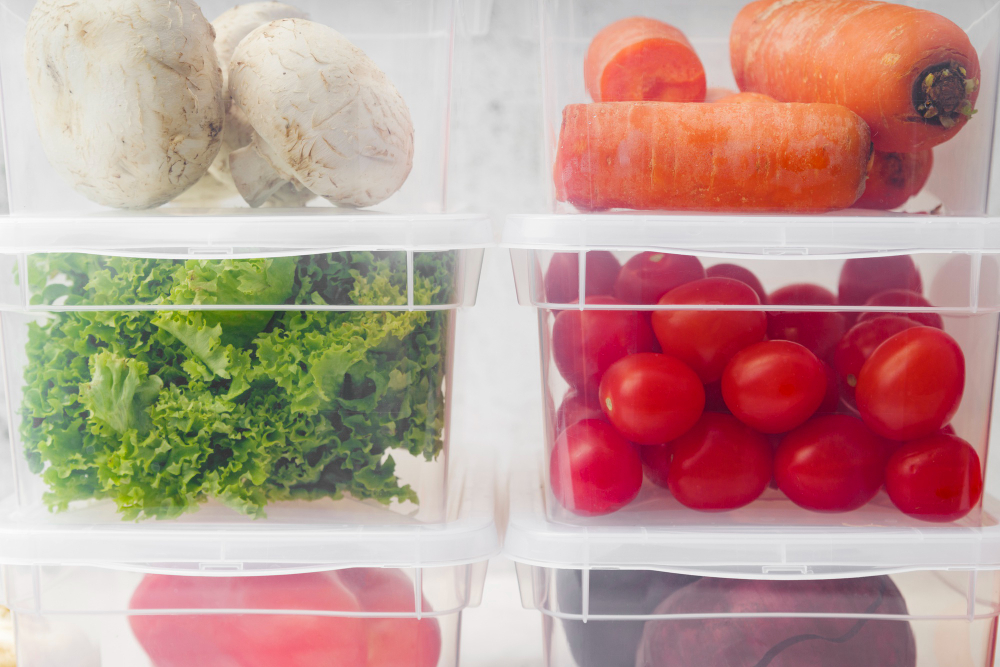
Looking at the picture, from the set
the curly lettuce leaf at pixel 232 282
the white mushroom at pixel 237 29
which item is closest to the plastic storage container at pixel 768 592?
the curly lettuce leaf at pixel 232 282

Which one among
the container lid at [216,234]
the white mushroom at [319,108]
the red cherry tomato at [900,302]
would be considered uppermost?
the white mushroom at [319,108]

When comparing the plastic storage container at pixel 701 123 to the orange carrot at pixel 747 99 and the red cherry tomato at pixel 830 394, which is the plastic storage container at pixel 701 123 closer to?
the orange carrot at pixel 747 99

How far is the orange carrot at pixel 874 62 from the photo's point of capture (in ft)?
2.10

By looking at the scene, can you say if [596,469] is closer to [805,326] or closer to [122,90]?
[805,326]

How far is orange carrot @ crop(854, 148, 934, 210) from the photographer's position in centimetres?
68

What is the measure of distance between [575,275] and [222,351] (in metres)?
0.32

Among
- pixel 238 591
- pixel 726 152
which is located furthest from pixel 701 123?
pixel 238 591

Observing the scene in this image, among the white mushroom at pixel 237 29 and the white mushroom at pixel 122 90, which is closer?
the white mushroom at pixel 122 90

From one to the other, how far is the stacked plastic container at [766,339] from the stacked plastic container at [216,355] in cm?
13

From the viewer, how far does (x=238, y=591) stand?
696 mm

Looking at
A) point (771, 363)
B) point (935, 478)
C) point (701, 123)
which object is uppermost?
point (701, 123)

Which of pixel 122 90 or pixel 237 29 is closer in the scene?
pixel 122 90

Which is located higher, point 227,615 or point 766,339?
point 766,339

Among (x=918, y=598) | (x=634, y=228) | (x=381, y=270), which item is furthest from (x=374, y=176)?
(x=918, y=598)
